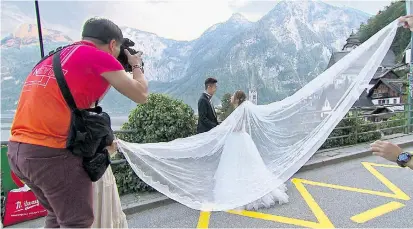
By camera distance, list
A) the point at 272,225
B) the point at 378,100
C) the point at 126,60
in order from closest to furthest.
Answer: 1. the point at 126,60
2. the point at 272,225
3. the point at 378,100

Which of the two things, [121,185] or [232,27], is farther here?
[232,27]

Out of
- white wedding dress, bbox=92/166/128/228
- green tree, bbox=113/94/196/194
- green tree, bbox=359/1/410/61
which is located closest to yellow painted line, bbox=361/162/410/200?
green tree, bbox=359/1/410/61

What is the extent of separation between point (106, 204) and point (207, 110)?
2434 millimetres

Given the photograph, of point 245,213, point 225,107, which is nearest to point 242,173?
point 245,213

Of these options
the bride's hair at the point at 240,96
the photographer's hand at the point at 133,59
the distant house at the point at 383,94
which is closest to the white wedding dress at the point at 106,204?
the photographer's hand at the point at 133,59

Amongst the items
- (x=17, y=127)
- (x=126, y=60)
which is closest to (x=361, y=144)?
(x=126, y=60)

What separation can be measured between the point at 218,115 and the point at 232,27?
864 cm

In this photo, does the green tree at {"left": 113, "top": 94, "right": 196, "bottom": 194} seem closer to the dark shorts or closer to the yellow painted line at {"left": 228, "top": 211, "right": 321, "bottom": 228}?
the yellow painted line at {"left": 228, "top": 211, "right": 321, "bottom": 228}

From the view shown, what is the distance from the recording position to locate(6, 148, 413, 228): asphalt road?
3.18 meters

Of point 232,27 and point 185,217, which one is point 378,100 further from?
point 185,217

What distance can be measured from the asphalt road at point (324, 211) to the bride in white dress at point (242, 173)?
14 centimetres

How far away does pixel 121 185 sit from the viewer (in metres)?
3.94

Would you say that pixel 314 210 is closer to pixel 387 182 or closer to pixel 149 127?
pixel 387 182

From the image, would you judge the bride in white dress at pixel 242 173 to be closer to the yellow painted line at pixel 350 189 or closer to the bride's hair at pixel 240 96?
the bride's hair at pixel 240 96
